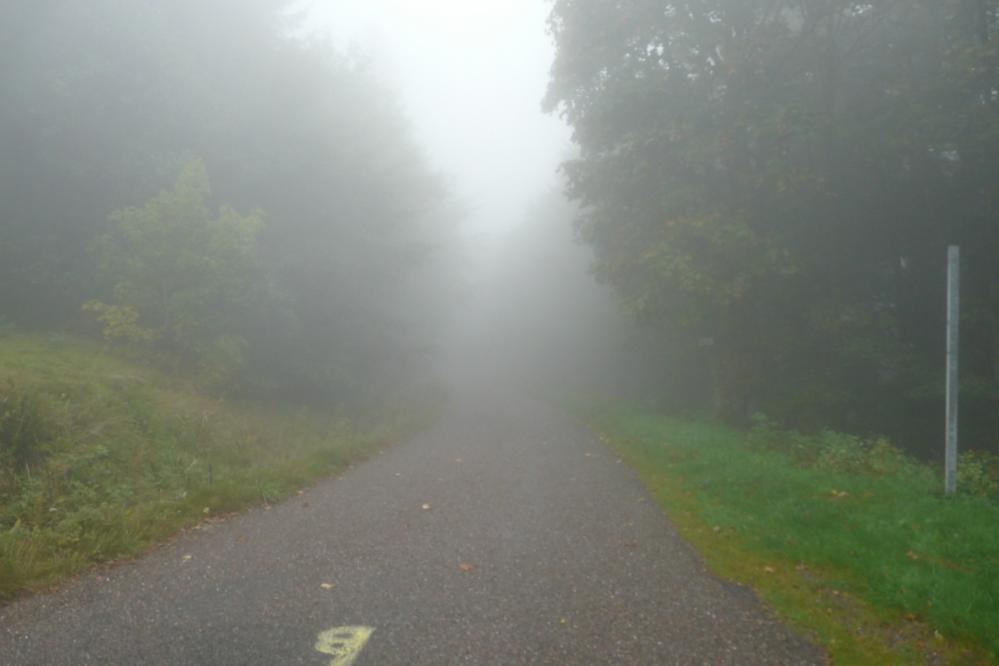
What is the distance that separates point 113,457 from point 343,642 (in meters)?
6.06

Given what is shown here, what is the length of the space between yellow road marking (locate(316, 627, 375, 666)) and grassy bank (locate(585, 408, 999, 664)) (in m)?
2.91

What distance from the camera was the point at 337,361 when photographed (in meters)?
19.1

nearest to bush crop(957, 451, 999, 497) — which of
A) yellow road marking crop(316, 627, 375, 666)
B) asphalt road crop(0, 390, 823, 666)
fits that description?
asphalt road crop(0, 390, 823, 666)

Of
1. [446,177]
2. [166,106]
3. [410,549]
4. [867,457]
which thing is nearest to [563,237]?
[446,177]

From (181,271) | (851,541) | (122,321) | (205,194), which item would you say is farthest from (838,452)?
(122,321)

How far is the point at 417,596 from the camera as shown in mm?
5094

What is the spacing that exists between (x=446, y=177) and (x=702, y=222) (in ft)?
49.4

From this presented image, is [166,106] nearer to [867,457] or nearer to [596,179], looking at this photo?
[596,179]

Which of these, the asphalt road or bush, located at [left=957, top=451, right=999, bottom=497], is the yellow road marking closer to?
the asphalt road

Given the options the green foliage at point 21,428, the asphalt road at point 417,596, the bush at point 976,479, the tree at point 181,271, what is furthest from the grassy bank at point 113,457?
the bush at point 976,479

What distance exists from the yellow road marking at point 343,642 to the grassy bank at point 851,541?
2912 millimetres

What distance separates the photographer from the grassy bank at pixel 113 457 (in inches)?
242

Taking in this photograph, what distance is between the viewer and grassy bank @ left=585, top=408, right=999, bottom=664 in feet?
14.5

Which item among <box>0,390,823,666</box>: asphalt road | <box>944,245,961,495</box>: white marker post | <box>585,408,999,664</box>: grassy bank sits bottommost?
<box>0,390,823,666</box>: asphalt road
